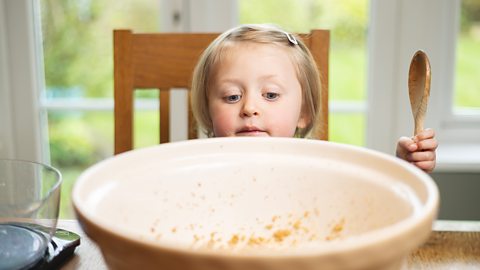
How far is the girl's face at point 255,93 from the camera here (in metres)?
0.96

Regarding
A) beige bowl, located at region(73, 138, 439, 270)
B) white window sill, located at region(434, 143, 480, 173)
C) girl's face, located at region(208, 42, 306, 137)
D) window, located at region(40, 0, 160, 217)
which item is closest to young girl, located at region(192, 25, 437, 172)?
girl's face, located at region(208, 42, 306, 137)

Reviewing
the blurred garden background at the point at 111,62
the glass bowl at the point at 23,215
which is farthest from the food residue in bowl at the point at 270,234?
the blurred garden background at the point at 111,62

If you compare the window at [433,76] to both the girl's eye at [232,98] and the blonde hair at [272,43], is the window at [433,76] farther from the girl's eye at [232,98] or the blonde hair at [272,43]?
the girl's eye at [232,98]

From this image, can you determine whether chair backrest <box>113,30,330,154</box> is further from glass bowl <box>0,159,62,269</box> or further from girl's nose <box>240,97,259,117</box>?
glass bowl <box>0,159,62,269</box>

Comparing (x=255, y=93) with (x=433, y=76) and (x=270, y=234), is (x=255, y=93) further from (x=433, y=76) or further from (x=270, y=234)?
(x=433, y=76)

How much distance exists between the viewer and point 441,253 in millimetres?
744

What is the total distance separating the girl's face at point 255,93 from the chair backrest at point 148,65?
18 cm

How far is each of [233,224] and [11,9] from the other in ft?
5.43

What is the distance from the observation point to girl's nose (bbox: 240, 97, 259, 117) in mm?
946

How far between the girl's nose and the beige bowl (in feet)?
1.08

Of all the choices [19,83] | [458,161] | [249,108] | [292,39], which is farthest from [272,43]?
[19,83]

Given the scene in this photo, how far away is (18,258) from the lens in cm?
62

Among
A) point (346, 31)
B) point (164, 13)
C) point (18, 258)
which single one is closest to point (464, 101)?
point (346, 31)

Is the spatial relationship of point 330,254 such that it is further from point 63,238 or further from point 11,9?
point 11,9
